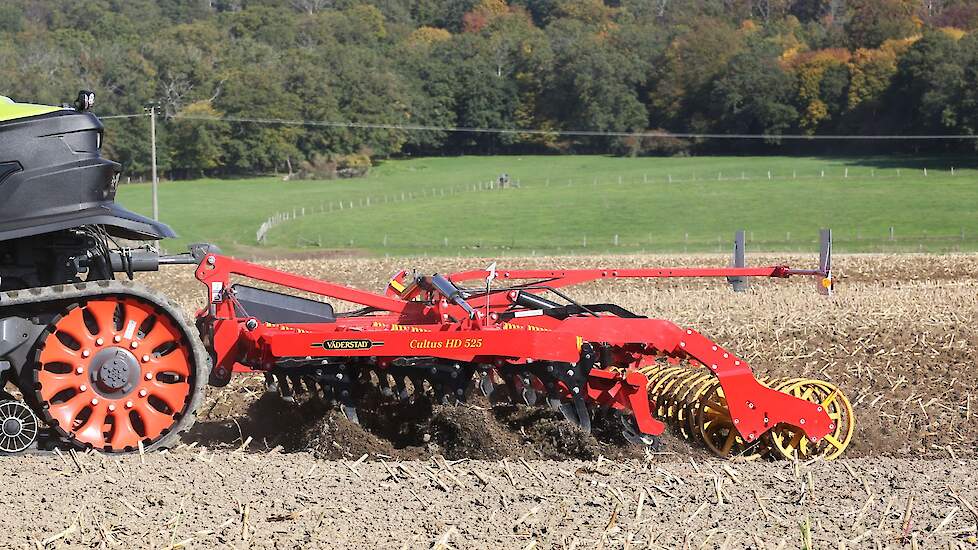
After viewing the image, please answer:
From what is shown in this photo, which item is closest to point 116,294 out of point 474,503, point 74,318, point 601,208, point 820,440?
point 74,318

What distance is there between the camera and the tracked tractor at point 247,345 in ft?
24.6

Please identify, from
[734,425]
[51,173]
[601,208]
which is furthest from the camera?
[601,208]

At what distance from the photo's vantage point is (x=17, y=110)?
7.50m

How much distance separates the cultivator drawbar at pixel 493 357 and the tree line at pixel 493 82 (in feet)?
188

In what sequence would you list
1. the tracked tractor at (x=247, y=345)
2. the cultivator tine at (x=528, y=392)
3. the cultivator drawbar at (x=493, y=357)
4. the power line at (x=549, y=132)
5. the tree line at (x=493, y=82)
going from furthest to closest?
the tree line at (x=493, y=82), the power line at (x=549, y=132), the cultivator tine at (x=528, y=392), the cultivator drawbar at (x=493, y=357), the tracked tractor at (x=247, y=345)

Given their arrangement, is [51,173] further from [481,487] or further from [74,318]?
[481,487]

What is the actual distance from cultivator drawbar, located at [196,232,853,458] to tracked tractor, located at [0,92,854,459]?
1cm

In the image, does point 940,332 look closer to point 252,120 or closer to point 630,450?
point 630,450

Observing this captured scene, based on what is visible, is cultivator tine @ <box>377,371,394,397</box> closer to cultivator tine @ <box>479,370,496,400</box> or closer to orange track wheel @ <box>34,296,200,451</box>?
cultivator tine @ <box>479,370,496,400</box>

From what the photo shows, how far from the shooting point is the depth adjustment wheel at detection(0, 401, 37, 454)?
→ 745 centimetres

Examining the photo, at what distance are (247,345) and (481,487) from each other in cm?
236

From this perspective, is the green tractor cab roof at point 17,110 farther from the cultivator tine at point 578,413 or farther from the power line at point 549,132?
the power line at point 549,132

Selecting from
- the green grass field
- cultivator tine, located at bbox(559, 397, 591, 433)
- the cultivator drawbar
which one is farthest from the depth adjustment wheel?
the green grass field

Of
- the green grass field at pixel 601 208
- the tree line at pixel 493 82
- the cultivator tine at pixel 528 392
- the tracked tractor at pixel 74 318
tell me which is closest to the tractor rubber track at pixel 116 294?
the tracked tractor at pixel 74 318
